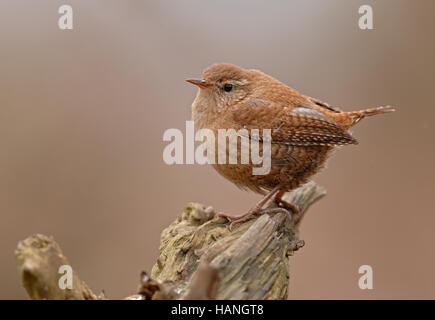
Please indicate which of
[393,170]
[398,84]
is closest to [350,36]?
[398,84]

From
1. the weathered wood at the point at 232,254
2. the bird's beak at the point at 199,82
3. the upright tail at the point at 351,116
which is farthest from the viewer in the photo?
the upright tail at the point at 351,116

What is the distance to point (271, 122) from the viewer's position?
3307 millimetres

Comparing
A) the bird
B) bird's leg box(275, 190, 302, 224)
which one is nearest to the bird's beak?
the bird

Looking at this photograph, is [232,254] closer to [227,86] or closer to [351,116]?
[227,86]

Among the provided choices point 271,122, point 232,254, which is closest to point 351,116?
point 271,122

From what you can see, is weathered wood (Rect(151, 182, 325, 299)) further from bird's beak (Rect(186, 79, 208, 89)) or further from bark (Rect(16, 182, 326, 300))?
bird's beak (Rect(186, 79, 208, 89))

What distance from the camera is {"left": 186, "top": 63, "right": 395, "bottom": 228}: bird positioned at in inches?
128

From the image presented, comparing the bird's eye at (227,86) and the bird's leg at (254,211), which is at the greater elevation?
the bird's eye at (227,86)

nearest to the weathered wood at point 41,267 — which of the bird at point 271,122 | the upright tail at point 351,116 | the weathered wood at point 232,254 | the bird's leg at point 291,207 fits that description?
the weathered wood at point 232,254

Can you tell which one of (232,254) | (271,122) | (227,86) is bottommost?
(232,254)

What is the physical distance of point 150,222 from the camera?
Answer: 18.3 feet

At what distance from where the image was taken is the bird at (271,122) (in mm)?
3264

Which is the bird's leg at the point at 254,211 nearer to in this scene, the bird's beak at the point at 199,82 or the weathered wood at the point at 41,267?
the bird's beak at the point at 199,82
